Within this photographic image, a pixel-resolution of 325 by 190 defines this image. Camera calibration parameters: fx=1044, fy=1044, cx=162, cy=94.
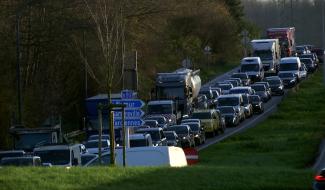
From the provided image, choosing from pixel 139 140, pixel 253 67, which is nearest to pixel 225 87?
pixel 253 67

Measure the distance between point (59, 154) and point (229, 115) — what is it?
2975 cm

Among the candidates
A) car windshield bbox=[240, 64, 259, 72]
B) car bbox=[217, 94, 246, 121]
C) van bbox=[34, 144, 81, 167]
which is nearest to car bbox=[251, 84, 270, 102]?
car bbox=[217, 94, 246, 121]

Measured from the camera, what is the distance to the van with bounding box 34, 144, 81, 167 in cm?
3105

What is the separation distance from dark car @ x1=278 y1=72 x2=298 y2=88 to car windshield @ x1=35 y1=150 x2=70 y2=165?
1928 inches

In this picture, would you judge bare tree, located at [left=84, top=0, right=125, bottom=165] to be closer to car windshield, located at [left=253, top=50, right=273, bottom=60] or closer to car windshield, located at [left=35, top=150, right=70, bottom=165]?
car windshield, located at [left=35, top=150, right=70, bottom=165]

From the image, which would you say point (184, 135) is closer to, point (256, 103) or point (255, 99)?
point (256, 103)

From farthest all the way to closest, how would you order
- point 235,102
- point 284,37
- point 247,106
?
point 284,37 → point 247,106 → point 235,102

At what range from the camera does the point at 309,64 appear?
3691 inches

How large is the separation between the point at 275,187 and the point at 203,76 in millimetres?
81388

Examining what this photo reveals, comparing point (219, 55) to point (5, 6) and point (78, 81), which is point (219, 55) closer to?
point (78, 81)

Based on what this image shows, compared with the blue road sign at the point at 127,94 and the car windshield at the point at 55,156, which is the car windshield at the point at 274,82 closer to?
the car windshield at the point at 55,156

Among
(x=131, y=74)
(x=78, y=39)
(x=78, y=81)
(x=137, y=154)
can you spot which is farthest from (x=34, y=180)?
(x=78, y=81)

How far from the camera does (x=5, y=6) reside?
5997cm

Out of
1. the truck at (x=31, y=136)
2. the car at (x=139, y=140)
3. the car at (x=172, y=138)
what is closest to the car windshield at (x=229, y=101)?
the car at (x=172, y=138)
